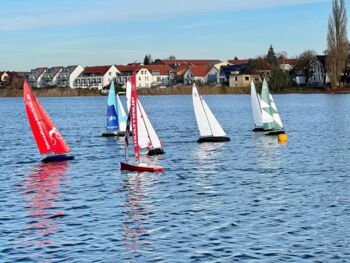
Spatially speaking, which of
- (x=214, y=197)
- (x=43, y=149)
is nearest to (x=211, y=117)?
(x=43, y=149)

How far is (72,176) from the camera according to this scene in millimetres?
34812

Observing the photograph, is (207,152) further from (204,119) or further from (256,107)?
(256,107)

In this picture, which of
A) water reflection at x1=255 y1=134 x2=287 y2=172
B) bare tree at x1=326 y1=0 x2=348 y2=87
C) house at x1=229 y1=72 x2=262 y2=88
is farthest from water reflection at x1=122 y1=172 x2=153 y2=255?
house at x1=229 y1=72 x2=262 y2=88

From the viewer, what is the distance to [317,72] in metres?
180

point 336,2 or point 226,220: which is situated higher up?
point 336,2

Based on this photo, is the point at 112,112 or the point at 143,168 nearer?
the point at 143,168

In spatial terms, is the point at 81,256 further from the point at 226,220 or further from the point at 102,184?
the point at 102,184

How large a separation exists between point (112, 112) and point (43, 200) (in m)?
29.0

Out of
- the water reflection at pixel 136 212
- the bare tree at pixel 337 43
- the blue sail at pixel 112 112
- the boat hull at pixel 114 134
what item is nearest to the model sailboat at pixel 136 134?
the water reflection at pixel 136 212

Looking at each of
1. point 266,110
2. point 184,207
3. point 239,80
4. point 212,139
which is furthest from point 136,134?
point 239,80

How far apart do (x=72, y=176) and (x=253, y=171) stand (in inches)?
360

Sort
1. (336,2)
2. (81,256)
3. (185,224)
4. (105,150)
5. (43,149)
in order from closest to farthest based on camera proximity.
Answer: (81,256) < (185,224) < (43,149) < (105,150) < (336,2)

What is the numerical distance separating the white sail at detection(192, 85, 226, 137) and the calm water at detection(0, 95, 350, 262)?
3.06 meters

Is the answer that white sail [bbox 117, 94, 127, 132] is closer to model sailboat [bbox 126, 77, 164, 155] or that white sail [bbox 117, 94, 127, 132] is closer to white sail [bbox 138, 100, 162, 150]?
model sailboat [bbox 126, 77, 164, 155]
